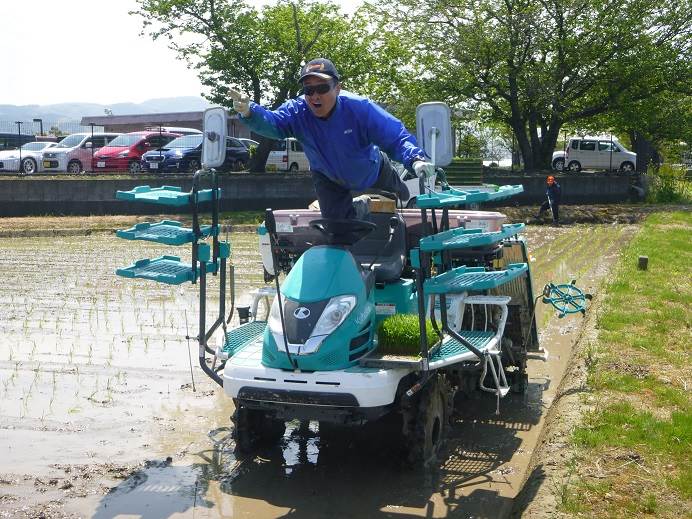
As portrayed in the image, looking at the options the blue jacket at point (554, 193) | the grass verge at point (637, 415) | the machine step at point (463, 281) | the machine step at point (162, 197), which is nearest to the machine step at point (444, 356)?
the machine step at point (463, 281)

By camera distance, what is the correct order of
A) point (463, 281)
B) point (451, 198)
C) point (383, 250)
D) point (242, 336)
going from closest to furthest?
→ 1. point (451, 198)
2. point (463, 281)
3. point (242, 336)
4. point (383, 250)

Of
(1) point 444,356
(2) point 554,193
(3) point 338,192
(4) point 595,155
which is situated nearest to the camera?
(1) point 444,356

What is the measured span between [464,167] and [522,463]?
782 inches

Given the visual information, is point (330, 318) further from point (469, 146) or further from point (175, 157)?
point (469, 146)

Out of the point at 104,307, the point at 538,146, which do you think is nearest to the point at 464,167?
the point at 538,146

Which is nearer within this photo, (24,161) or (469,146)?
(24,161)

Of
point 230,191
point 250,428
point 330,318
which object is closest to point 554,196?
point 230,191

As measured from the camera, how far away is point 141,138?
109 ft

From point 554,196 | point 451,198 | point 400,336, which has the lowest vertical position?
point 400,336

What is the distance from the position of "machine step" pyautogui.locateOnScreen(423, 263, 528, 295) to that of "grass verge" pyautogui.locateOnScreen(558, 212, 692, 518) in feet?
4.01

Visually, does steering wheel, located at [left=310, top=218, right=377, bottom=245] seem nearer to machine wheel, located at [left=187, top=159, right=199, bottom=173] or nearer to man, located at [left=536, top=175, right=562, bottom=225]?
man, located at [left=536, top=175, right=562, bottom=225]

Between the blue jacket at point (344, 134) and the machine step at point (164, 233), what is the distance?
93 centimetres

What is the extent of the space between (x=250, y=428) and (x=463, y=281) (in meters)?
1.98

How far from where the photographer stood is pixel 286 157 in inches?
1412
